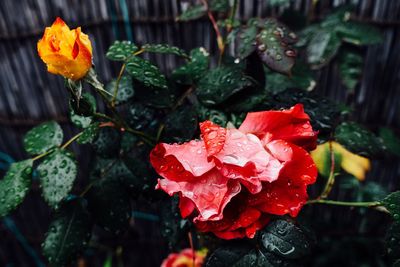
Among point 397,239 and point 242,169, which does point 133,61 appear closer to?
point 242,169

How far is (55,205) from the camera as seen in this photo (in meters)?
0.65

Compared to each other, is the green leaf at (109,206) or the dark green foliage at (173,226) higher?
the green leaf at (109,206)

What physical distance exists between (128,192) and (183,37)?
2.10ft

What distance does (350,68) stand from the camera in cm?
102

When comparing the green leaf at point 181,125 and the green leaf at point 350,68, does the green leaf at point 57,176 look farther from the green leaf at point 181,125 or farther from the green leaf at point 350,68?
the green leaf at point 350,68

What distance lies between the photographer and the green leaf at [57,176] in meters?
0.64

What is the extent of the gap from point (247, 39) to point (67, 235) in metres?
0.47

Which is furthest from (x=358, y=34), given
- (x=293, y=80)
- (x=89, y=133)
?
(x=89, y=133)

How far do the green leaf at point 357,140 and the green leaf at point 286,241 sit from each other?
22 cm

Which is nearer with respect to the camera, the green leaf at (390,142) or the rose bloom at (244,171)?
the rose bloom at (244,171)

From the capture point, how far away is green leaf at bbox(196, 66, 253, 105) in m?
0.64

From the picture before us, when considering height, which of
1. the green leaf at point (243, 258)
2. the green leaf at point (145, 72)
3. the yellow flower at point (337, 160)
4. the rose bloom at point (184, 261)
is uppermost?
the green leaf at point (145, 72)

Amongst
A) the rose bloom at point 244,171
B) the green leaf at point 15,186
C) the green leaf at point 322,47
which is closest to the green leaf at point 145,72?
the rose bloom at point 244,171

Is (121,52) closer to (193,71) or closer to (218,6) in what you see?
(193,71)
